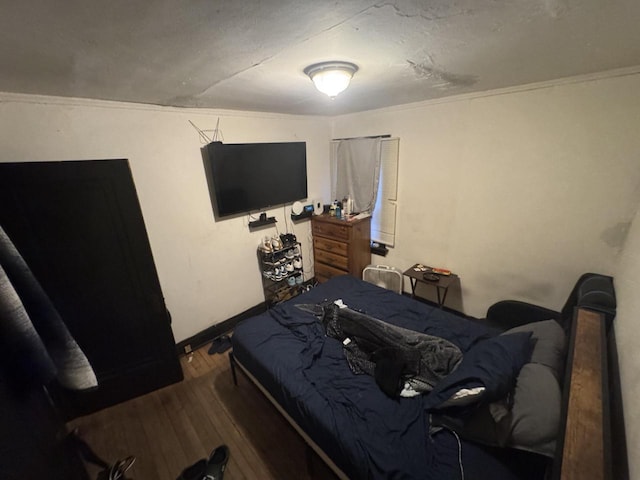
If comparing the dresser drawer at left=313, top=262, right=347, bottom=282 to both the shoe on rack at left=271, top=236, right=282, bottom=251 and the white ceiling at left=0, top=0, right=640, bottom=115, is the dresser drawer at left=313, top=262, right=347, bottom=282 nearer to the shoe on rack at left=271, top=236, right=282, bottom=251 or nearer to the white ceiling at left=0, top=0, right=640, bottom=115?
the shoe on rack at left=271, top=236, right=282, bottom=251

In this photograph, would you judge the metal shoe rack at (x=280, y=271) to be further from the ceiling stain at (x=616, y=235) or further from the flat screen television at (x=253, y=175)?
the ceiling stain at (x=616, y=235)

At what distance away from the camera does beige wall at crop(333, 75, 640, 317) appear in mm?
1732

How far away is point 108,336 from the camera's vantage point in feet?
6.15

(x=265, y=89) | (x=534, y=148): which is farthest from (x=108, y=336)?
(x=534, y=148)

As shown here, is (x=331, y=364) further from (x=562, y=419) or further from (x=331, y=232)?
(x=331, y=232)

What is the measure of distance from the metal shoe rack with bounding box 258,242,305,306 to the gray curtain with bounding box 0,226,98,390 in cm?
201

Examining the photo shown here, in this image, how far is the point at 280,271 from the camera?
2.93m

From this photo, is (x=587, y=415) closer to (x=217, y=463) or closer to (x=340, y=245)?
(x=217, y=463)

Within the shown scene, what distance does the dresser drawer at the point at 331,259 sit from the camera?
307 cm

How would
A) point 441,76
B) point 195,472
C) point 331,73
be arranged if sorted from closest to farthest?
point 331,73 < point 195,472 < point 441,76

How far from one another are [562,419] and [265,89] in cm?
224

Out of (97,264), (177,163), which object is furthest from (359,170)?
(97,264)

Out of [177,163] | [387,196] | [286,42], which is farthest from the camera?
[387,196]

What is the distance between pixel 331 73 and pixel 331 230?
6.36 feet
